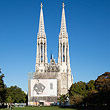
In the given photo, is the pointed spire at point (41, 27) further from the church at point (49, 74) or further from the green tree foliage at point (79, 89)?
the green tree foliage at point (79, 89)

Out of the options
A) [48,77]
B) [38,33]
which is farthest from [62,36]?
[48,77]

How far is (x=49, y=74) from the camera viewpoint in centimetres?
8644

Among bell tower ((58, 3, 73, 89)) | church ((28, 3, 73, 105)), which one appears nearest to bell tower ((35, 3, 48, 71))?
church ((28, 3, 73, 105))

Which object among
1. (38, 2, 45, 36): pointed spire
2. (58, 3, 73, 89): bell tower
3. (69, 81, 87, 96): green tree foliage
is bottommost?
(69, 81, 87, 96): green tree foliage

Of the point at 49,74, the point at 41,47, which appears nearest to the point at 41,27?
the point at 41,47

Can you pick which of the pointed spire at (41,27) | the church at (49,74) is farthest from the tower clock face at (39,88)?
the pointed spire at (41,27)

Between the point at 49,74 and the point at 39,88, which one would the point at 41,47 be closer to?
the point at 49,74

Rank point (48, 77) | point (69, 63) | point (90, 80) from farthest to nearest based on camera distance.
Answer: point (69, 63), point (48, 77), point (90, 80)

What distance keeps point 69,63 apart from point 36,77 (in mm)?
13104

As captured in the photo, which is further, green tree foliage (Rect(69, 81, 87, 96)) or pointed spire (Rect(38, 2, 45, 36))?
pointed spire (Rect(38, 2, 45, 36))

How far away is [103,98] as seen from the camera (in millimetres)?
41688

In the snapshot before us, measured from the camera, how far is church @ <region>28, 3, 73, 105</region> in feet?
264

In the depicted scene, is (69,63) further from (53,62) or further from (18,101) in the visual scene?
(18,101)

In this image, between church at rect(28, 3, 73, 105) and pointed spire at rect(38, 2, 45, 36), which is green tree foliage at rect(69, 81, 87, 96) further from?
pointed spire at rect(38, 2, 45, 36)
